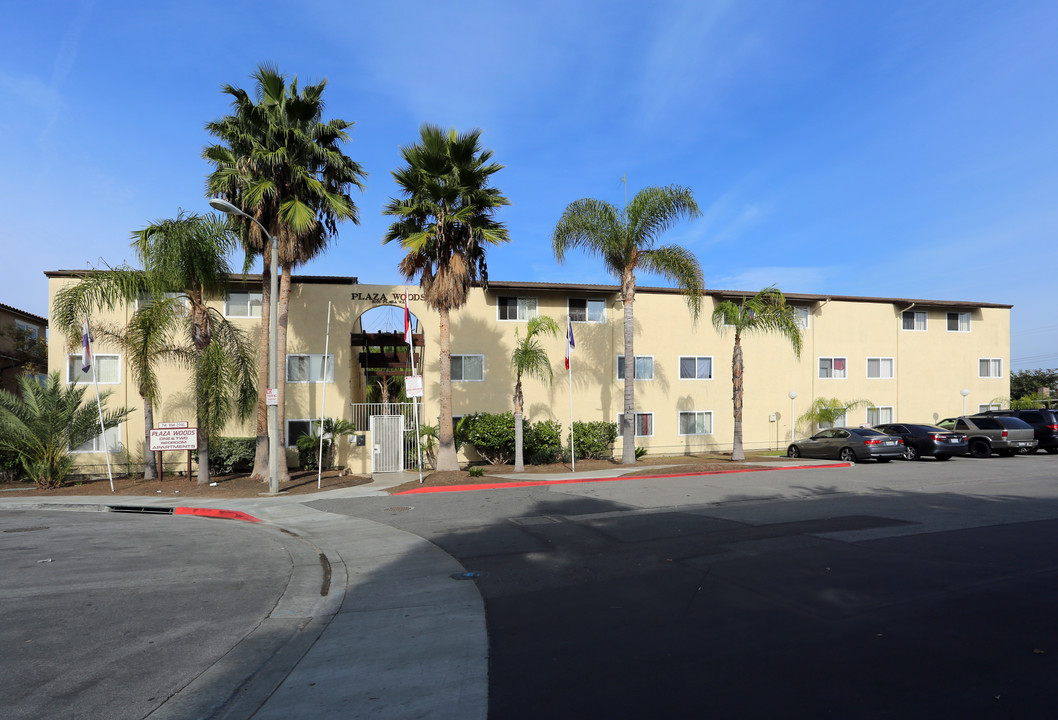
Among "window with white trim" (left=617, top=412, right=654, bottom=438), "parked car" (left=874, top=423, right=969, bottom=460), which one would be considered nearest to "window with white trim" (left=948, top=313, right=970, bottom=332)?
"parked car" (left=874, top=423, right=969, bottom=460)

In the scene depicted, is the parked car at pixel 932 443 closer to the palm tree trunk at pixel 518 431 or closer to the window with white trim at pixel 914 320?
the window with white trim at pixel 914 320

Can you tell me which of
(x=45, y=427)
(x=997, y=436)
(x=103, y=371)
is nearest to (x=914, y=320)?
(x=997, y=436)

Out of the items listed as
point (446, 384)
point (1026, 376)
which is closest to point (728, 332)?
point (446, 384)

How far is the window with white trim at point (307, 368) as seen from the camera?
2473 centimetres

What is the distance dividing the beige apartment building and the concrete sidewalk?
42.6 feet

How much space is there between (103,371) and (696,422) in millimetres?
24125

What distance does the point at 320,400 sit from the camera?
24.7 meters

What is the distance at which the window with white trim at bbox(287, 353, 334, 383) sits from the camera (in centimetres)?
2473

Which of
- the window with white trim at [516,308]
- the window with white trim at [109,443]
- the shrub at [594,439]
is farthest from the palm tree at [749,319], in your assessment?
the window with white trim at [109,443]

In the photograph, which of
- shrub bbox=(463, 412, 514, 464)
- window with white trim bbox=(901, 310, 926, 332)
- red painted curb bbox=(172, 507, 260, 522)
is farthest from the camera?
window with white trim bbox=(901, 310, 926, 332)

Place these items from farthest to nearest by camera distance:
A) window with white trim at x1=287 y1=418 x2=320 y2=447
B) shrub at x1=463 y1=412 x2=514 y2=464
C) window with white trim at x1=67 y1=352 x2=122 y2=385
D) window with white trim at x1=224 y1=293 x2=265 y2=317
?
window with white trim at x1=224 y1=293 x2=265 y2=317 → window with white trim at x1=287 y1=418 x2=320 y2=447 → shrub at x1=463 y1=412 x2=514 y2=464 → window with white trim at x1=67 y1=352 x2=122 y2=385

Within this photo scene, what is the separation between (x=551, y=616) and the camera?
6414mm

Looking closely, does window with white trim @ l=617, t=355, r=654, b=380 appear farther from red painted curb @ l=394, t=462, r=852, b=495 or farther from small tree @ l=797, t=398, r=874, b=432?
small tree @ l=797, t=398, r=874, b=432

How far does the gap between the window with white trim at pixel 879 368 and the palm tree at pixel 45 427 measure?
32.8 m
